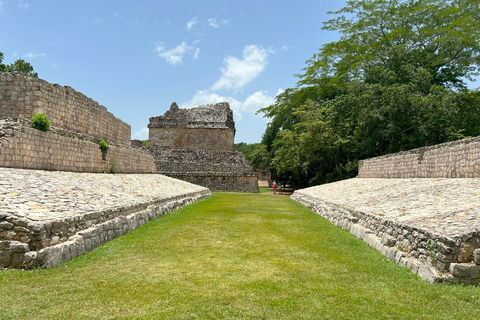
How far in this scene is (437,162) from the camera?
1105 centimetres

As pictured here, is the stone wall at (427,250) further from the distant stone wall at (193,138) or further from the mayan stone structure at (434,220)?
the distant stone wall at (193,138)

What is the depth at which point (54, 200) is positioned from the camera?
600 cm

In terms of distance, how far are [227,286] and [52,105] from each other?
29.0ft

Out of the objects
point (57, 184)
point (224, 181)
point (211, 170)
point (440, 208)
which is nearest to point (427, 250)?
point (440, 208)

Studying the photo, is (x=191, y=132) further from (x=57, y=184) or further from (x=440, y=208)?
(x=440, y=208)

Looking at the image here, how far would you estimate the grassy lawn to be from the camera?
3.32 metres

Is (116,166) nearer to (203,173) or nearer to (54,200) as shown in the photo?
(54,200)

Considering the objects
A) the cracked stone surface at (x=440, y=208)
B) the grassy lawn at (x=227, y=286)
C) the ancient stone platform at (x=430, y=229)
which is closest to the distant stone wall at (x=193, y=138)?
the cracked stone surface at (x=440, y=208)

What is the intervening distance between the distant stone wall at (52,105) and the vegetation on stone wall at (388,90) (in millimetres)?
13808

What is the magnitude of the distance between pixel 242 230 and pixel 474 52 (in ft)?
76.0

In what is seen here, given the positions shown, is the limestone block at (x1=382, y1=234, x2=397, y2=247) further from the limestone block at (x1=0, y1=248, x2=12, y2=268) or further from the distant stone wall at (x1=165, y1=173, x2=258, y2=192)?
the distant stone wall at (x1=165, y1=173, x2=258, y2=192)

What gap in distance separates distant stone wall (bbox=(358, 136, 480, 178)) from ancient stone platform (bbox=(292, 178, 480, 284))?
45.3 inches

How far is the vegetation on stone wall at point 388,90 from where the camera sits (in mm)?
19312

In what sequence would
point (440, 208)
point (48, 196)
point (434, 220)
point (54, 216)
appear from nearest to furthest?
1. point (54, 216)
2. point (434, 220)
3. point (440, 208)
4. point (48, 196)
